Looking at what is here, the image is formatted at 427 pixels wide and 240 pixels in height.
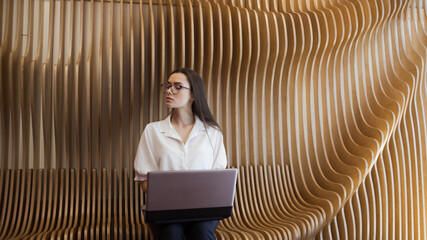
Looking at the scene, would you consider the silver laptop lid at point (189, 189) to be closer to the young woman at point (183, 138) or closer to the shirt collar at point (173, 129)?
the young woman at point (183, 138)

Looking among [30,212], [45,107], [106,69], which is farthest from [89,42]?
[30,212]

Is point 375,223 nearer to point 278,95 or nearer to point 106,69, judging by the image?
point 278,95

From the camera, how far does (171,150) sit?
2943 millimetres

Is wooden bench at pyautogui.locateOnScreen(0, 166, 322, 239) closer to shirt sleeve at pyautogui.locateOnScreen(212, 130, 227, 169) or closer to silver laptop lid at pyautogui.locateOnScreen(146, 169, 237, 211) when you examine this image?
shirt sleeve at pyautogui.locateOnScreen(212, 130, 227, 169)

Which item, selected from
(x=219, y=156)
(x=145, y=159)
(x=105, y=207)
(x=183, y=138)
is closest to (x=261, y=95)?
(x=219, y=156)

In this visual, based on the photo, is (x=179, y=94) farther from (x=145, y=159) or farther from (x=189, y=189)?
(x=189, y=189)

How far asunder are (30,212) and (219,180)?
5.51 ft

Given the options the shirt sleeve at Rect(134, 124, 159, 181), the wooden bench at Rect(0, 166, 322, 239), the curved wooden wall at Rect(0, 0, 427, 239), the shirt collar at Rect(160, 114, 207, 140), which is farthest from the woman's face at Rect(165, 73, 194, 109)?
the wooden bench at Rect(0, 166, 322, 239)

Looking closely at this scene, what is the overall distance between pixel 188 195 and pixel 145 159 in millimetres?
497

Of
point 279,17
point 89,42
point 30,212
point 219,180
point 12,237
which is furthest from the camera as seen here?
point 279,17

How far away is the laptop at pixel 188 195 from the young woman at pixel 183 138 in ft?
0.53

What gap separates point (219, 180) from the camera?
262 centimetres

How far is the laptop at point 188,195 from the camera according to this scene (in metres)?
2.52

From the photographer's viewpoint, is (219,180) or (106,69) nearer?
(219,180)
